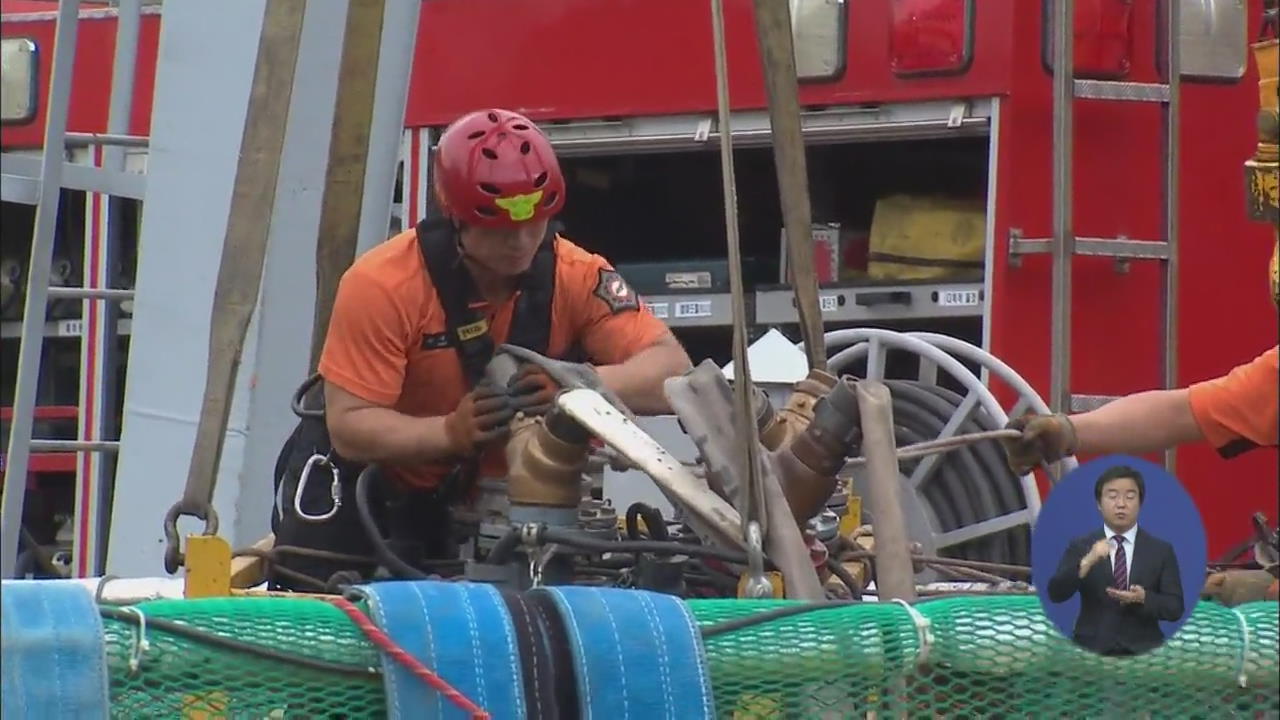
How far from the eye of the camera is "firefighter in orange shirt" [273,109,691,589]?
3990 millimetres

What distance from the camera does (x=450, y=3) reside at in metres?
7.08

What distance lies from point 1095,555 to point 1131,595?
0.05 m

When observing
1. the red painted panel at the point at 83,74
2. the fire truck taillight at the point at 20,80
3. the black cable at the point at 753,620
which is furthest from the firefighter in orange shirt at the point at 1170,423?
the fire truck taillight at the point at 20,80

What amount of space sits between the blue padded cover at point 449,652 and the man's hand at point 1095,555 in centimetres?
72

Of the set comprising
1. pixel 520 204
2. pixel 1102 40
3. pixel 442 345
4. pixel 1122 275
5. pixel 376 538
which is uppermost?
pixel 1102 40

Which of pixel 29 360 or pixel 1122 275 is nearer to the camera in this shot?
pixel 29 360

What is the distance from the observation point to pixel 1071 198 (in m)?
5.99

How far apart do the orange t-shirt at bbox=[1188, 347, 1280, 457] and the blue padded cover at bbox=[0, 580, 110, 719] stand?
1.27 m

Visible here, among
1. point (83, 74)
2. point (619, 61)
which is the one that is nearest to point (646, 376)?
point (619, 61)

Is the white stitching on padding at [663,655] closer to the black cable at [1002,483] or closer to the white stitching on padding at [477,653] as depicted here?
the white stitching on padding at [477,653]

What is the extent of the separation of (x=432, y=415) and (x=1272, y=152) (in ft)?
7.37

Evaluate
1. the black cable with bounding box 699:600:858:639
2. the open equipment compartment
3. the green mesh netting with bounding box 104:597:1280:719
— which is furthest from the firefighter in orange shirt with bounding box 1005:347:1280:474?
the open equipment compartment

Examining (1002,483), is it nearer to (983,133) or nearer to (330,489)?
(983,133)

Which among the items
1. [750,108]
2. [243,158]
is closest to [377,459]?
[243,158]
